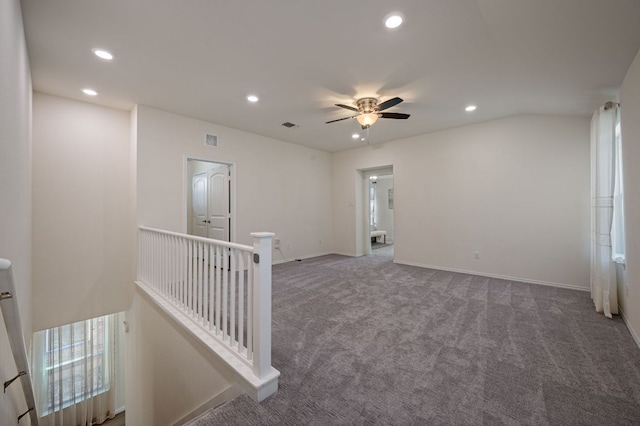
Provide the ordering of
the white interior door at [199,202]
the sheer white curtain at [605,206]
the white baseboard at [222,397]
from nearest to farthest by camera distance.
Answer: the white baseboard at [222,397], the sheer white curtain at [605,206], the white interior door at [199,202]

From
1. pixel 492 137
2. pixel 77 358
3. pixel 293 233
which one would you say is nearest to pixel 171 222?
pixel 293 233

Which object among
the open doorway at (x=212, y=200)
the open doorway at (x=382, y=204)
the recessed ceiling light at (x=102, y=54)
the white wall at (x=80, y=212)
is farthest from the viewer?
the open doorway at (x=382, y=204)

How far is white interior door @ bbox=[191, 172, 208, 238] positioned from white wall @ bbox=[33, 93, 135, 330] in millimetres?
1507

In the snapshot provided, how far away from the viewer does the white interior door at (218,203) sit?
4.82 m

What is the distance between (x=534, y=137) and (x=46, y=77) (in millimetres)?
6399

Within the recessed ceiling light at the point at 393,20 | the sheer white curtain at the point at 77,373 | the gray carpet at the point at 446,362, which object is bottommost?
the sheer white curtain at the point at 77,373

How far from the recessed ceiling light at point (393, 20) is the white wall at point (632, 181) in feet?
6.45

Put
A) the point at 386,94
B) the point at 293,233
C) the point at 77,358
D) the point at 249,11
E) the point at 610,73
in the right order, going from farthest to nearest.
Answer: the point at 293,233
the point at 77,358
the point at 386,94
the point at 610,73
the point at 249,11

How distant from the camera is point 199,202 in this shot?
556 centimetres

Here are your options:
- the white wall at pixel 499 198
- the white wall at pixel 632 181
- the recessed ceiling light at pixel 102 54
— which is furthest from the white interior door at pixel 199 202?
the white wall at pixel 632 181

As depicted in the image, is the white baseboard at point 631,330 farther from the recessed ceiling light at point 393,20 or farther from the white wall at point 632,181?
the recessed ceiling light at point 393,20

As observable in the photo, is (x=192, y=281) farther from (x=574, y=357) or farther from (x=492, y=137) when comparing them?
(x=492, y=137)

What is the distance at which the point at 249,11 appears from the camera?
1.94 metres

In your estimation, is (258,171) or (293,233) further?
(293,233)
